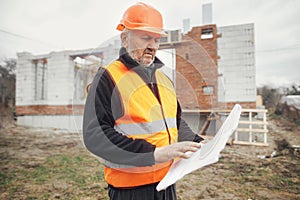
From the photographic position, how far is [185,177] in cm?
361

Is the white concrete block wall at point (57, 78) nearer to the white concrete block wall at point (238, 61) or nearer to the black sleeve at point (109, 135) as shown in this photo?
the white concrete block wall at point (238, 61)

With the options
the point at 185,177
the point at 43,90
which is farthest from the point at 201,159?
the point at 43,90

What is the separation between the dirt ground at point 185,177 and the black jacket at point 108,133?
7.94 feet

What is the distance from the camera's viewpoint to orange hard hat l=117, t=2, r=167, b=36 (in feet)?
2.27

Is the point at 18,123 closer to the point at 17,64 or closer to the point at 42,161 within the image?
the point at 17,64

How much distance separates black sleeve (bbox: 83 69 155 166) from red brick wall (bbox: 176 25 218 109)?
0.31m

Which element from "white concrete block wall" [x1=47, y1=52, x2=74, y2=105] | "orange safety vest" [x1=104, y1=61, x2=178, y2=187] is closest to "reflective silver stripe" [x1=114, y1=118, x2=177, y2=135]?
"orange safety vest" [x1=104, y1=61, x2=178, y2=187]

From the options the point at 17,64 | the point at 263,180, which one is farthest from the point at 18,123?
the point at 263,180

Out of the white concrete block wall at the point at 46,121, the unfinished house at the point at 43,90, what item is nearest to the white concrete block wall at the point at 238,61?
the unfinished house at the point at 43,90

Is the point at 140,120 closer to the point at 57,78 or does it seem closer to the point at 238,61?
the point at 238,61

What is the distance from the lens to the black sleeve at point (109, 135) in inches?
25.2

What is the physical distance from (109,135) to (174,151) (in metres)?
0.19

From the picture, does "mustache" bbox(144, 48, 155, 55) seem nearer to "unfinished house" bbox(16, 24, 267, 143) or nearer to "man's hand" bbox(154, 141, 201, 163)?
"unfinished house" bbox(16, 24, 267, 143)

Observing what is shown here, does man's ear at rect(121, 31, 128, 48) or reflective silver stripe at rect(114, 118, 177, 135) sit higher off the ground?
man's ear at rect(121, 31, 128, 48)
